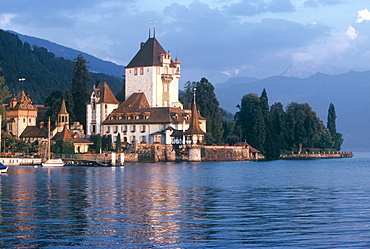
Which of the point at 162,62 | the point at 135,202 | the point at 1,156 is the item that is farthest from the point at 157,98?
the point at 135,202

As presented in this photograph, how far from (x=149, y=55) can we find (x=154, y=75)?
15.8 feet

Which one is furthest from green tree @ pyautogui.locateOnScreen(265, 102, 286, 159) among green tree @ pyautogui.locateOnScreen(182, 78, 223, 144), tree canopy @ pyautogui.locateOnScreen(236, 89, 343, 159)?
green tree @ pyautogui.locateOnScreen(182, 78, 223, 144)

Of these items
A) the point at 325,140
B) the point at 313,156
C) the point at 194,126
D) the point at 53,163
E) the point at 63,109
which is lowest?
the point at 53,163

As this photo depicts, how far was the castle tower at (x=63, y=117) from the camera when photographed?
4891 inches

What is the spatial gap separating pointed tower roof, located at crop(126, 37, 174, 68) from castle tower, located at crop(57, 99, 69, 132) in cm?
1870

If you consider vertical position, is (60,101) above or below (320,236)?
above

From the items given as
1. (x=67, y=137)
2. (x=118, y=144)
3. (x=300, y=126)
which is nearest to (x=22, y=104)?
(x=67, y=137)

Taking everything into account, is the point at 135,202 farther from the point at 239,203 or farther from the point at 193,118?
the point at 193,118

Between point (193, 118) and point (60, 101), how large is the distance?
27034 millimetres

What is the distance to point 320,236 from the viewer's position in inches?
1125

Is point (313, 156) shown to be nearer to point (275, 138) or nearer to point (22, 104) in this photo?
point (275, 138)

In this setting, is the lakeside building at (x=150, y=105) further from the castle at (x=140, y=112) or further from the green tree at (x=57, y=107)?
the green tree at (x=57, y=107)

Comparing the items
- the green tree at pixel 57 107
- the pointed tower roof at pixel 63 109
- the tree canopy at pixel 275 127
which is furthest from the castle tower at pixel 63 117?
the tree canopy at pixel 275 127

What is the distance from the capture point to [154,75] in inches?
5354
